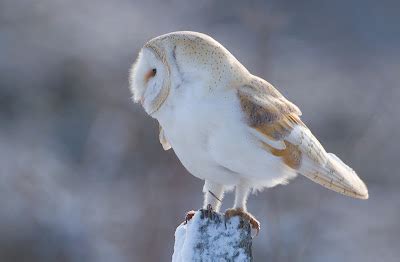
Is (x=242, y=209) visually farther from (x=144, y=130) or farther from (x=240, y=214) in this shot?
(x=144, y=130)

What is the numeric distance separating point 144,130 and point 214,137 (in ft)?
8.36

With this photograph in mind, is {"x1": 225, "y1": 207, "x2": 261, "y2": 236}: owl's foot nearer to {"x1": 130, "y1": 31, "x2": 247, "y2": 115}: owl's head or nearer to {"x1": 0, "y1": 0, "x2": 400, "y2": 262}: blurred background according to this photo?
{"x1": 130, "y1": 31, "x2": 247, "y2": 115}: owl's head

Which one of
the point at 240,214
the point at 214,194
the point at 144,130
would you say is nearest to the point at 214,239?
the point at 240,214

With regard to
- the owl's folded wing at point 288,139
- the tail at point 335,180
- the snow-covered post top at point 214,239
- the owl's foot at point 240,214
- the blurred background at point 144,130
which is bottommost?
the snow-covered post top at point 214,239

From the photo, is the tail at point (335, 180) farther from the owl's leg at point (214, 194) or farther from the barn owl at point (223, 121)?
the owl's leg at point (214, 194)

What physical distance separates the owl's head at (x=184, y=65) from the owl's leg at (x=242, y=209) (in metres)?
0.17

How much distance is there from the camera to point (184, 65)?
1359 mm

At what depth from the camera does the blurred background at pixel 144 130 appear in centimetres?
366

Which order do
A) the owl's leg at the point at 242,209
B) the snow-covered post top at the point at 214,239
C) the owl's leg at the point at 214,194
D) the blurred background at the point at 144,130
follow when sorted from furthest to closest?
the blurred background at the point at 144,130, the owl's leg at the point at 214,194, the owl's leg at the point at 242,209, the snow-covered post top at the point at 214,239

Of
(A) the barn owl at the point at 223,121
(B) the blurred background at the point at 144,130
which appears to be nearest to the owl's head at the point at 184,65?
(A) the barn owl at the point at 223,121

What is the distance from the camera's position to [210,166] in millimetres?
1357

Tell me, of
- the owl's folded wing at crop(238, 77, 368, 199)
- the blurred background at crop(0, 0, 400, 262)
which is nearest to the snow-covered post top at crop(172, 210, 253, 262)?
the owl's folded wing at crop(238, 77, 368, 199)

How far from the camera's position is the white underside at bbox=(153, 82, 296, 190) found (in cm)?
132

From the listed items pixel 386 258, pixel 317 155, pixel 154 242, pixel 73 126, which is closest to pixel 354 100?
pixel 386 258
